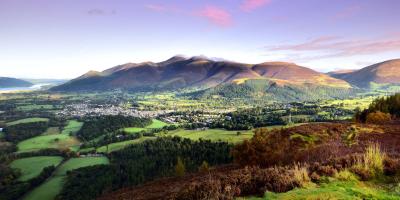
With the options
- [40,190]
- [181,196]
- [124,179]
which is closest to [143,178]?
[124,179]

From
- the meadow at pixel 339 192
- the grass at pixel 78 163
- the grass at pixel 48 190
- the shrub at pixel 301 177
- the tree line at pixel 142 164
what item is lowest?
the grass at pixel 48 190

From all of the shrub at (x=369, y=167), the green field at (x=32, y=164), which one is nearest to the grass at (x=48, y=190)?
the green field at (x=32, y=164)

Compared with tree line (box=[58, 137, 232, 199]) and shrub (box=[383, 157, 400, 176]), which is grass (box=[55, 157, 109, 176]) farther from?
shrub (box=[383, 157, 400, 176])

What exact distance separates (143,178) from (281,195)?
10309 cm

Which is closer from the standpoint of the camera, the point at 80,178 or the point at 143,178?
the point at 143,178

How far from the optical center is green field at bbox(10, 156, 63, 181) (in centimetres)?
14112

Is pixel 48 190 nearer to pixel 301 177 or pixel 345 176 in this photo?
pixel 301 177

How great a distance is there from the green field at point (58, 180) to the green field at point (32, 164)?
7.84 metres

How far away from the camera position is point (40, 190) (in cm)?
11988

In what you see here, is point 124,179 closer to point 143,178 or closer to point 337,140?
point 143,178

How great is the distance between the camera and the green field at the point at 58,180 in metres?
113

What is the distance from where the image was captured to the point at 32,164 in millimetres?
153625

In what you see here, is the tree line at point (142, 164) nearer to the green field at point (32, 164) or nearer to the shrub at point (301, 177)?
the green field at point (32, 164)

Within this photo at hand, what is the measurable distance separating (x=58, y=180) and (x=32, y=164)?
34.3m
